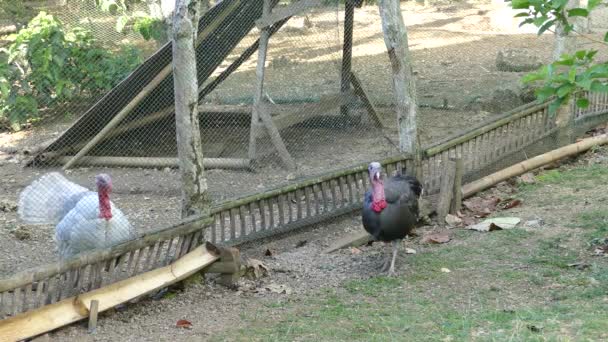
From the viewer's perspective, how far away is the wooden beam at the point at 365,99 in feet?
28.5

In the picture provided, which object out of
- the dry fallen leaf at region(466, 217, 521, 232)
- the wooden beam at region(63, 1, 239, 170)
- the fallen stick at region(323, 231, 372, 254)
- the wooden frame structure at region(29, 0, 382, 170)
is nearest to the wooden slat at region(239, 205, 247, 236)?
the fallen stick at region(323, 231, 372, 254)

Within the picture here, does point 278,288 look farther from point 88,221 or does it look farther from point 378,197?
point 88,221

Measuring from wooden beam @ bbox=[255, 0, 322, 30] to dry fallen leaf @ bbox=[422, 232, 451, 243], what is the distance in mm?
2474

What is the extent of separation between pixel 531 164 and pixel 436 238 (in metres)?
1.92

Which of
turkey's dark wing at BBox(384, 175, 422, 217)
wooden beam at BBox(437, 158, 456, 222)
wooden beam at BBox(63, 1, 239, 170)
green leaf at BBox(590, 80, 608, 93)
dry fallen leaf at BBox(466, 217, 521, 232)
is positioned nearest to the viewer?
green leaf at BBox(590, 80, 608, 93)

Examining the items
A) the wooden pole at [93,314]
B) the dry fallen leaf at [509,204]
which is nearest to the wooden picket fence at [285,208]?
the wooden pole at [93,314]

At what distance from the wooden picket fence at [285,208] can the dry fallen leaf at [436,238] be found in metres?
0.59

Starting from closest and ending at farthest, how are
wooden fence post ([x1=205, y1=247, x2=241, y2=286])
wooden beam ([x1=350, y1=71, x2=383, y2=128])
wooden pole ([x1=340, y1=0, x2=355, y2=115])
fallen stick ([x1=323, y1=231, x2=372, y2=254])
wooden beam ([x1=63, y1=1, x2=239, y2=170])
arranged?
1. wooden fence post ([x1=205, y1=247, x2=241, y2=286])
2. fallen stick ([x1=323, y1=231, x2=372, y2=254])
3. wooden beam ([x1=63, y1=1, x2=239, y2=170])
4. wooden pole ([x1=340, y1=0, x2=355, y2=115])
5. wooden beam ([x1=350, y1=71, x2=383, y2=128])

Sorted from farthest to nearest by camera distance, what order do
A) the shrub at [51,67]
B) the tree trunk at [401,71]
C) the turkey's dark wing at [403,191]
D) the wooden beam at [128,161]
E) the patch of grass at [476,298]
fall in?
1. the shrub at [51,67]
2. the wooden beam at [128,161]
3. the tree trunk at [401,71]
4. the turkey's dark wing at [403,191]
5. the patch of grass at [476,298]

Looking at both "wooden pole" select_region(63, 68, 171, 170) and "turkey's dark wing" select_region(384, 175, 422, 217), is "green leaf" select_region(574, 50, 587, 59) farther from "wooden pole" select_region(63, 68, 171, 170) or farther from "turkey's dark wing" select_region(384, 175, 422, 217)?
"wooden pole" select_region(63, 68, 171, 170)

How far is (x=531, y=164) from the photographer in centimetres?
774

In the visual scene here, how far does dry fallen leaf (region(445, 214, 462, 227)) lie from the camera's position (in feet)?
21.6

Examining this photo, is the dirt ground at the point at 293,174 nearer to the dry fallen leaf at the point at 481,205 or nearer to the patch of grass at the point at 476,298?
the patch of grass at the point at 476,298

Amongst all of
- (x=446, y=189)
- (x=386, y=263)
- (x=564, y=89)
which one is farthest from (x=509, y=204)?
(x=564, y=89)
